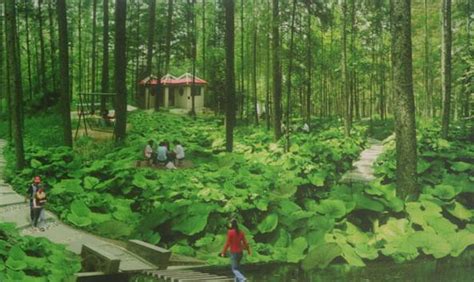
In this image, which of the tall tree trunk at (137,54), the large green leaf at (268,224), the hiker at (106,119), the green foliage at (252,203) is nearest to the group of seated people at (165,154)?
the green foliage at (252,203)

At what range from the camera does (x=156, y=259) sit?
18.4ft

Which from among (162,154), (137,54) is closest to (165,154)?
(162,154)

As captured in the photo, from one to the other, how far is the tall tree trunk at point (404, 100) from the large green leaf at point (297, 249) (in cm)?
174

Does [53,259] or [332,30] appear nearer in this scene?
[53,259]

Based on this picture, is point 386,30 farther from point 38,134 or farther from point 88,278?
point 88,278

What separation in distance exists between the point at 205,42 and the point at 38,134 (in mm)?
2112

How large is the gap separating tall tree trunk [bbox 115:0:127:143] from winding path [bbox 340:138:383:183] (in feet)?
9.79

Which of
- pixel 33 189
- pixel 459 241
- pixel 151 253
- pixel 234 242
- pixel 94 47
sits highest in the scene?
pixel 94 47

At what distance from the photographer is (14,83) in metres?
6.41

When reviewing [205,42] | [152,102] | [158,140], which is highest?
[205,42]

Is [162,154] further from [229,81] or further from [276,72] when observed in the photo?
[276,72]

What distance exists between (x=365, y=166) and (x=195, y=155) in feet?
8.45

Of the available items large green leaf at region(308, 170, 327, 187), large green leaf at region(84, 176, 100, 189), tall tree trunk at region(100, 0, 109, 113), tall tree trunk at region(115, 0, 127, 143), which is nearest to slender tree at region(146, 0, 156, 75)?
tall tree trunk at region(115, 0, 127, 143)

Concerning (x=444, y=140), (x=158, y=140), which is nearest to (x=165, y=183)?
(x=158, y=140)
